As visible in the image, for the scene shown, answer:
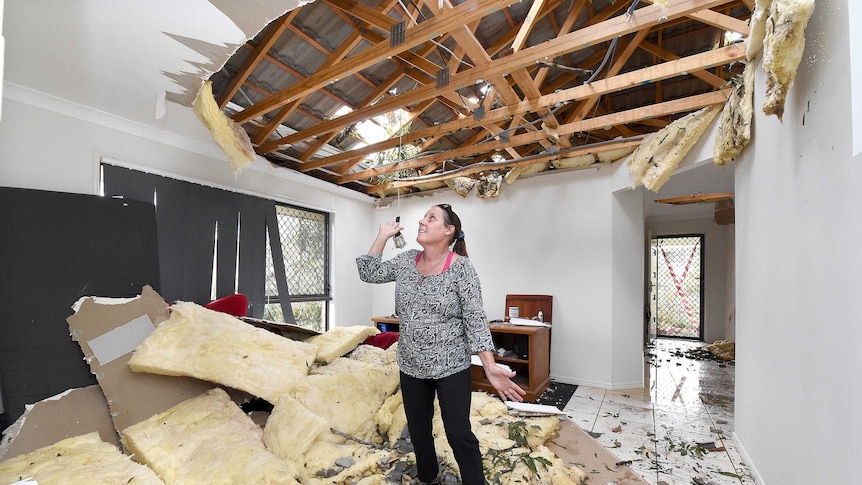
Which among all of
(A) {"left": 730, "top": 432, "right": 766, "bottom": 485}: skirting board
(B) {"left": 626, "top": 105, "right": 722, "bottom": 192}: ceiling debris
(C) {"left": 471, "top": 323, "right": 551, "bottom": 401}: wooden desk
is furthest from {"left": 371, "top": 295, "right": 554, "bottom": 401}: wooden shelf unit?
(B) {"left": 626, "top": 105, "right": 722, "bottom": 192}: ceiling debris

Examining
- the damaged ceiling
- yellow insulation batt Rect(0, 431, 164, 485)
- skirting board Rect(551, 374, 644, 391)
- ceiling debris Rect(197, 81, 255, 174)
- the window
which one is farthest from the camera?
the window

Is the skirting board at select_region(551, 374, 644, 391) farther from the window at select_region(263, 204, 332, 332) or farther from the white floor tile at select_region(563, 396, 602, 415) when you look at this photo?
the window at select_region(263, 204, 332, 332)

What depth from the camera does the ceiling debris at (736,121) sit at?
7.98ft

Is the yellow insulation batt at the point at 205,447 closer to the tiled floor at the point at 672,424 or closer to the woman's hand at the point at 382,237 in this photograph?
the woman's hand at the point at 382,237

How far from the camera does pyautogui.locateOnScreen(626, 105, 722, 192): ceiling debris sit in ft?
10.1

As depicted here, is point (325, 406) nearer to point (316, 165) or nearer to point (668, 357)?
point (316, 165)

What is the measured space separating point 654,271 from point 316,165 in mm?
6870

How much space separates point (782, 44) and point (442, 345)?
1801 millimetres

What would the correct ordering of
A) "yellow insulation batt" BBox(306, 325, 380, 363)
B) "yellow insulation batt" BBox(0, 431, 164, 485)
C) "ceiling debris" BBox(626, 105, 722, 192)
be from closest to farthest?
"yellow insulation batt" BBox(0, 431, 164, 485) → "yellow insulation batt" BBox(306, 325, 380, 363) → "ceiling debris" BBox(626, 105, 722, 192)

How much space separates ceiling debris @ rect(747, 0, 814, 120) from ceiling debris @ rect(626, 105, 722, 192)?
4.41ft

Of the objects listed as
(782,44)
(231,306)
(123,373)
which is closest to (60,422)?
(123,373)

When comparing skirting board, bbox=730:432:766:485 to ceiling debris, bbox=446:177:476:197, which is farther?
ceiling debris, bbox=446:177:476:197

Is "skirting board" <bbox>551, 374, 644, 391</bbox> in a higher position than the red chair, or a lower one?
lower

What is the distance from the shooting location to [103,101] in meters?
2.63
